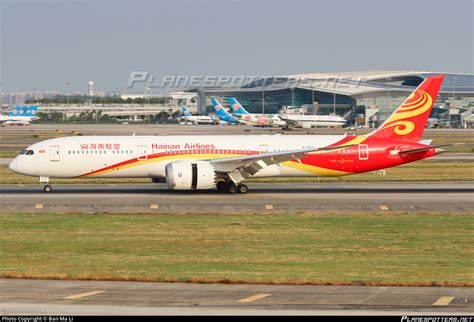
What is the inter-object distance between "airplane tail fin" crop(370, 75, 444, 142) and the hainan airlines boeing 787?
40 centimetres

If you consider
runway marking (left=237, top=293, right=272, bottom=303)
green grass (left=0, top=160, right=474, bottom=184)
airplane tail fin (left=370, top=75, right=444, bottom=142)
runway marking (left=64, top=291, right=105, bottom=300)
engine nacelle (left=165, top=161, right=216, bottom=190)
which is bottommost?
green grass (left=0, top=160, right=474, bottom=184)

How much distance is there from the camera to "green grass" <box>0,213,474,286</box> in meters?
23.0

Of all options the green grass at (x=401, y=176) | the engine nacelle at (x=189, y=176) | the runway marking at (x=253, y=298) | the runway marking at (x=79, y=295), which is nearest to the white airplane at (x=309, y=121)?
the green grass at (x=401, y=176)

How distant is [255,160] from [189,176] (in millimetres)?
3943

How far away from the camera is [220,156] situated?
150 ft

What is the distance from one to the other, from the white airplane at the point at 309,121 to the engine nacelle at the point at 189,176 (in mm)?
110943

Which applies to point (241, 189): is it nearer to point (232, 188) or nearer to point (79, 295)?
point (232, 188)

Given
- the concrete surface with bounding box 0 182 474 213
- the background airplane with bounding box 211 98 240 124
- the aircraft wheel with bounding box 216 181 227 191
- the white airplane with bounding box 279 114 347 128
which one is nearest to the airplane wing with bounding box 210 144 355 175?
the aircraft wheel with bounding box 216 181 227 191

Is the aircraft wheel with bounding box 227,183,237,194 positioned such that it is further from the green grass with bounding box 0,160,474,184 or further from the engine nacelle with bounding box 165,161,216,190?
the green grass with bounding box 0,160,474,184

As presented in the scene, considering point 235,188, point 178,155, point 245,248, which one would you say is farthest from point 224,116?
point 245,248

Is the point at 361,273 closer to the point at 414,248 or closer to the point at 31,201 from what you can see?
the point at 414,248

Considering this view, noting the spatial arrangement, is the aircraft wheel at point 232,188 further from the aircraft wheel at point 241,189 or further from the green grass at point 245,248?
the green grass at point 245,248

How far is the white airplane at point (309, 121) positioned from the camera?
154 meters

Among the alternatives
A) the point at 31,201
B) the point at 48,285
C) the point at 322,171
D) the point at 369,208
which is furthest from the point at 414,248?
the point at 31,201
